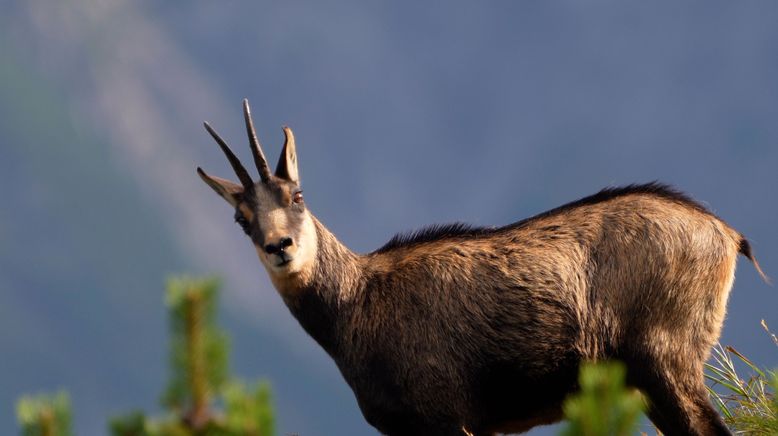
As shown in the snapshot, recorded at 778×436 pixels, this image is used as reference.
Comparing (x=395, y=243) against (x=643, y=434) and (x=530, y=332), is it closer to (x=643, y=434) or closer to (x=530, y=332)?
(x=530, y=332)

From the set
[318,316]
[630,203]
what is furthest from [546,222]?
[318,316]

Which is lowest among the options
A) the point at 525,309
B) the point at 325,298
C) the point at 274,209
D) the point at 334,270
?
the point at 525,309

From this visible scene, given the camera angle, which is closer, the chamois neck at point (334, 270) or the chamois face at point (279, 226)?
the chamois face at point (279, 226)

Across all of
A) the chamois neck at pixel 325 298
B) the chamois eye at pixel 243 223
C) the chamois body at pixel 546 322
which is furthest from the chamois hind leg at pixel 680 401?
the chamois eye at pixel 243 223

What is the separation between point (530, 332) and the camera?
765cm

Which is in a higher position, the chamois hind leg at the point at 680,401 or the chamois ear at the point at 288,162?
the chamois ear at the point at 288,162

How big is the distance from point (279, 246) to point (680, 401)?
3076 millimetres

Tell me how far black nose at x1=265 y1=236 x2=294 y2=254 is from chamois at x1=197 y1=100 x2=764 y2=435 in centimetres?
1

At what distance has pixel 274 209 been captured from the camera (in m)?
8.09

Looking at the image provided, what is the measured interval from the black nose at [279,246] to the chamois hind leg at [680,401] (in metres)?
2.68

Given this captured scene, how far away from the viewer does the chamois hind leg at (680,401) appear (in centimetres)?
748

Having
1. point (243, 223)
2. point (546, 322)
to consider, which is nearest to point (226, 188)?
point (243, 223)

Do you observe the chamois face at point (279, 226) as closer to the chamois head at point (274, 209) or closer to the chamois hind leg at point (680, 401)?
the chamois head at point (274, 209)

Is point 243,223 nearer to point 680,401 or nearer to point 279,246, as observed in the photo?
point 279,246
